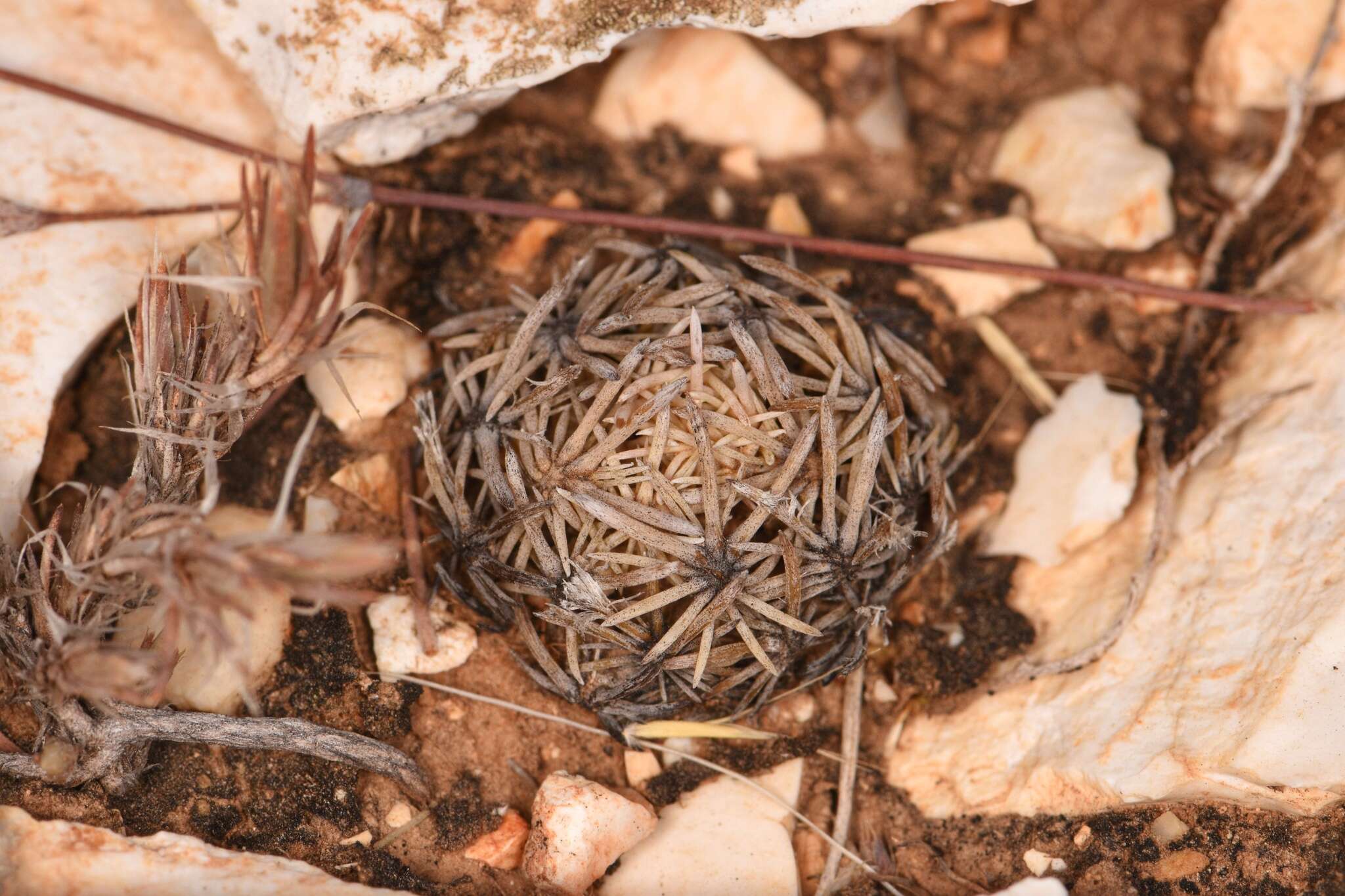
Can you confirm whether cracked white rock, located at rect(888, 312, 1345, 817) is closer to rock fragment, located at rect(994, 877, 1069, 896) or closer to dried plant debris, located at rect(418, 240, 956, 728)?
rock fragment, located at rect(994, 877, 1069, 896)

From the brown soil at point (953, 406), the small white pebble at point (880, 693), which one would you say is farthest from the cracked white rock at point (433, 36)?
the small white pebble at point (880, 693)

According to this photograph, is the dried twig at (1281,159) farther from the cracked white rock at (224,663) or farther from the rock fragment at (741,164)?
the cracked white rock at (224,663)

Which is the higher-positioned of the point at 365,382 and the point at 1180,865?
the point at 365,382

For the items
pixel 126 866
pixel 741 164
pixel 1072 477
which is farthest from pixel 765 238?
pixel 126 866

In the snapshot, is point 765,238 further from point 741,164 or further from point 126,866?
point 126,866

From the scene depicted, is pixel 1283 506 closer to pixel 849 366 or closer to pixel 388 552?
pixel 849 366
